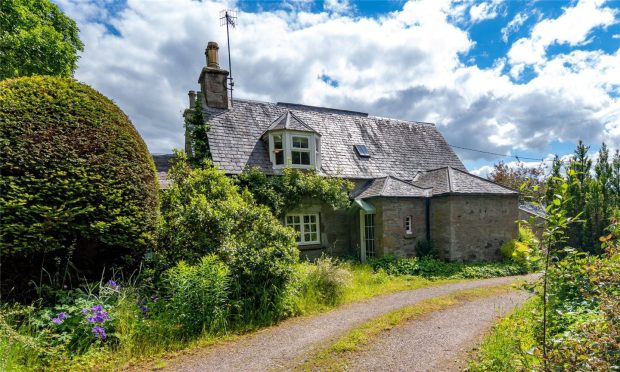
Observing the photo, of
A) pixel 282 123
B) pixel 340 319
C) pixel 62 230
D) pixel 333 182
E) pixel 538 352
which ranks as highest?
pixel 282 123

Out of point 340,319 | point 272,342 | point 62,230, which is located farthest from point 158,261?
point 340,319

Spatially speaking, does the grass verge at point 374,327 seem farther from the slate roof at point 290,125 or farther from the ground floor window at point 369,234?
the slate roof at point 290,125

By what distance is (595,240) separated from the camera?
13.0m

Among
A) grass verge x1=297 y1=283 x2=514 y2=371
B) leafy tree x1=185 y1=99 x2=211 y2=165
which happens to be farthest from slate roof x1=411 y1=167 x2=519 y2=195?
leafy tree x1=185 y1=99 x2=211 y2=165

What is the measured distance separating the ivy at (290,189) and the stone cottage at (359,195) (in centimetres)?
58

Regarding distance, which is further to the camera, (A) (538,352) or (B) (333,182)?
(B) (333,182)

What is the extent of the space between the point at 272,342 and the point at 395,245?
26.7ft

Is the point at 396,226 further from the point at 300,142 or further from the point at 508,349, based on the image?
the point at 508,349

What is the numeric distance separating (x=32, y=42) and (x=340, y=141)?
46.7 feet

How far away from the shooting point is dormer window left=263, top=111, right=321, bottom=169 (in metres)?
13.2

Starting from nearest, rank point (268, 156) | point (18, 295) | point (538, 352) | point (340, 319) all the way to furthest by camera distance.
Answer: point (538, 352), point (18, 295), point (340, 319), point (268, 156)

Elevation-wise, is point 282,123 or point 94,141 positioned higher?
point 282,123

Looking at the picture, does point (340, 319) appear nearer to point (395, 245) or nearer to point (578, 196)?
point (395, 245)

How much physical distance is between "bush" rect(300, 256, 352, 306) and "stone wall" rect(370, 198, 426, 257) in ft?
15.2
